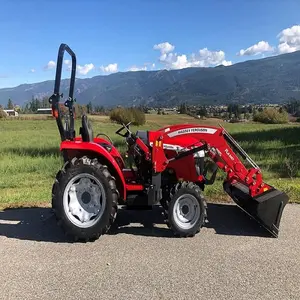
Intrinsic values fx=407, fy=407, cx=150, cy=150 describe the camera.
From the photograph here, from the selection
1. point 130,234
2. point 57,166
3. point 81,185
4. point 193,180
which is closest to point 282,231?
point 193,180

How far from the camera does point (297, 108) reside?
262ft

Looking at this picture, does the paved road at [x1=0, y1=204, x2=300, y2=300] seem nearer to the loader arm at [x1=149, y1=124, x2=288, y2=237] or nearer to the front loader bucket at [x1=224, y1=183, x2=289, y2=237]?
the front loader bucket at [x1=224, y1=183, x2=289, y2=237]

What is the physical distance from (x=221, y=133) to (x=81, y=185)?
197cm

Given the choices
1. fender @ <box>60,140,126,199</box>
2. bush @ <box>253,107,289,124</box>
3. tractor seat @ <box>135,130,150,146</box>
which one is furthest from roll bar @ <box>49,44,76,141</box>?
bush @ <box>253,107,289,124</box>

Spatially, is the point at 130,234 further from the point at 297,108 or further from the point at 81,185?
the point at 297,108

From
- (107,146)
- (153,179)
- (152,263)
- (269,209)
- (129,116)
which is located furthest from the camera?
(129,116)

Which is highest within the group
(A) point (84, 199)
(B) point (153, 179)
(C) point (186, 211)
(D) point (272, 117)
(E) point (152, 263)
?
(B) point (153, 179)

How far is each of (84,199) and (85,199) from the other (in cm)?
1

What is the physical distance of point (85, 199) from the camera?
526 centimetres

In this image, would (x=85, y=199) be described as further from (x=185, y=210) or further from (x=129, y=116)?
(x=129, y=116)

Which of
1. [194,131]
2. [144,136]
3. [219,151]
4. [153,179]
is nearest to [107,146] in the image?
[144,136]

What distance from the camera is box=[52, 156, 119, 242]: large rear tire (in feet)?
16.5

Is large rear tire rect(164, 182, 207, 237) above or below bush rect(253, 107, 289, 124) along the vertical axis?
above

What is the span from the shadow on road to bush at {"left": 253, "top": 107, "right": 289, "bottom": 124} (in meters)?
64.2
